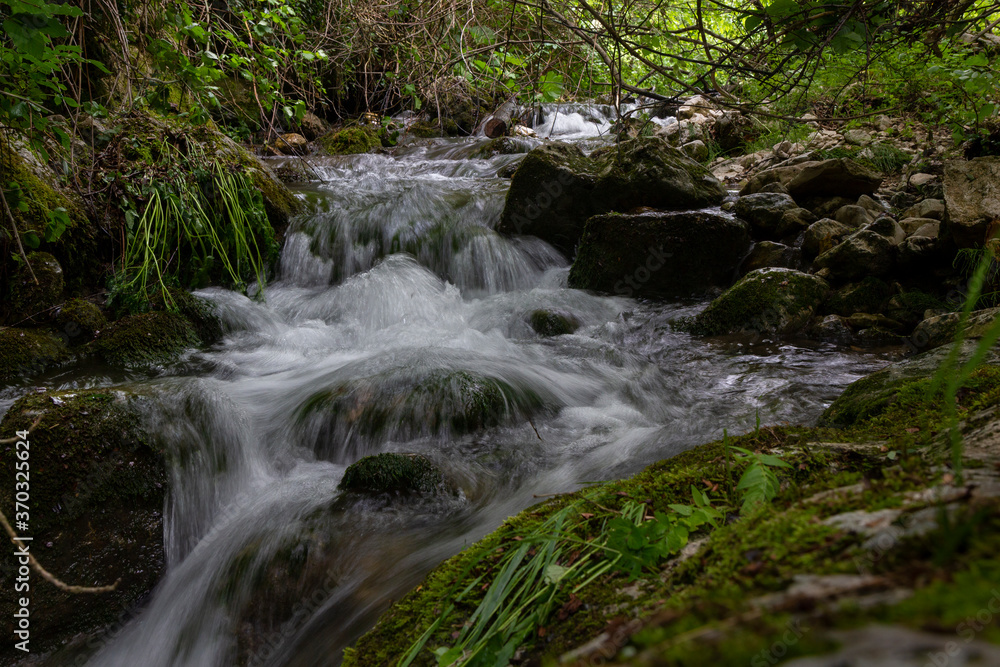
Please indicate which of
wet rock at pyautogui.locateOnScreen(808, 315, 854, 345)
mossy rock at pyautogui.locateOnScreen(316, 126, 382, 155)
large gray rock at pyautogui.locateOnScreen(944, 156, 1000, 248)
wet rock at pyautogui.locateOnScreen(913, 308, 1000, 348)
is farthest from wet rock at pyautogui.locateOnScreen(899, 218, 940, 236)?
mossy rock at pyautogui.locateOnScreen(316, 126, 382, 155)

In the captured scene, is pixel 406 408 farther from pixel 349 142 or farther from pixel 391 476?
pixel 349 142

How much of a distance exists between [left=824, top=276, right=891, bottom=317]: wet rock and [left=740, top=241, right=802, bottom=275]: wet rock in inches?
33.2

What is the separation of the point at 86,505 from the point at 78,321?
2674 millimetres

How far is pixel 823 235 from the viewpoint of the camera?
586 cm

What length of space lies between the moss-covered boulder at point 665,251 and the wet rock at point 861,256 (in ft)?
3.48

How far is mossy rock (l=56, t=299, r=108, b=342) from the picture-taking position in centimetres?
474

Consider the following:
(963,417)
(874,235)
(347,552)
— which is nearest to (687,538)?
(963,417)

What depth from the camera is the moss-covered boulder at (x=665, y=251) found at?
6.11m

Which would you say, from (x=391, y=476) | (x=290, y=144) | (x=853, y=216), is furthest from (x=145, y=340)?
(x=290, y=144)

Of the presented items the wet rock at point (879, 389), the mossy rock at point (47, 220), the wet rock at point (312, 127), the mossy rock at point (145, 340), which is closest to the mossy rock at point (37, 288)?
the mossy rock at point (47, 220)

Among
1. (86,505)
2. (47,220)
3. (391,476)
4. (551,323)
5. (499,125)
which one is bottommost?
(391,476)

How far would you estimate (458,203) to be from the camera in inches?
321

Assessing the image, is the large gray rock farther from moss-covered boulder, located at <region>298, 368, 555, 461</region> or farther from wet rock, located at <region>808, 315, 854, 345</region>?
moss-covered boulder, located at <region>298, 368, 555, 461</region>

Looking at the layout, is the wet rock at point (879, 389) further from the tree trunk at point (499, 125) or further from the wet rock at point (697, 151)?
the tree trunk at point (499, 125)
